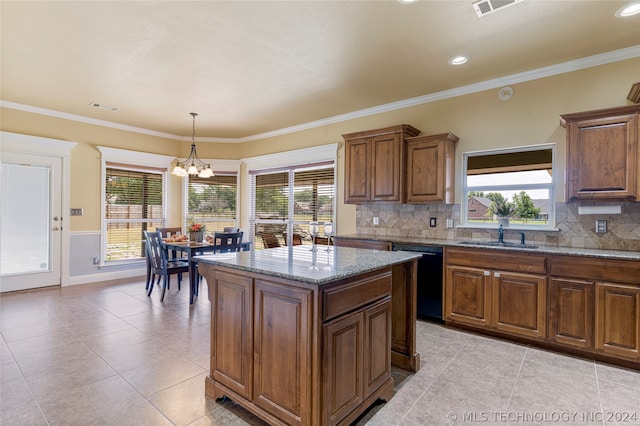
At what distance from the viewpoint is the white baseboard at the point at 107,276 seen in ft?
17.1

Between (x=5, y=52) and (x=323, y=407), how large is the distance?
14.1 feet

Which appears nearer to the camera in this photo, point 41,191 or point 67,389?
point 67,389

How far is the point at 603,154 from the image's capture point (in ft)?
9.26

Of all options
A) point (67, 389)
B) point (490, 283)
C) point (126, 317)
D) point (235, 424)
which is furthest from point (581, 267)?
point (126, 317)

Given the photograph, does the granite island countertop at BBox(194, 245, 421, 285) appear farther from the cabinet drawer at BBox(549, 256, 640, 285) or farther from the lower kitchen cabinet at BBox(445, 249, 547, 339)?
the cabinet drawer at BBox(549, 256, 640, 285)

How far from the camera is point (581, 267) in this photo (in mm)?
2699

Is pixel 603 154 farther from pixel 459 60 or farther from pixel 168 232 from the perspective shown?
pixel 168 232

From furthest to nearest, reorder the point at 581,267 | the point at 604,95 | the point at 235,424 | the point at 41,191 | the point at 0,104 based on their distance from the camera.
→ the point at 41,191
the point at 0,104
the point at 604,95
the point at 581,267
the point at 235,424

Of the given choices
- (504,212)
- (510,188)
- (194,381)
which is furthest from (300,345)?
(510,188)

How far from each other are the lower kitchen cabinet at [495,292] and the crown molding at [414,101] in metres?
2.01

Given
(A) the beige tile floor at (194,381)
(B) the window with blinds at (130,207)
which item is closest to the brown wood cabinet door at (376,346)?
(A) the beige tile floor at (194,381)

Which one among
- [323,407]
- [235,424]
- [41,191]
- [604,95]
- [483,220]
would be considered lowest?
[235,424]

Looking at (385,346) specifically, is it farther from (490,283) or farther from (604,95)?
(604,95)

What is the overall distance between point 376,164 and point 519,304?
224 cm
